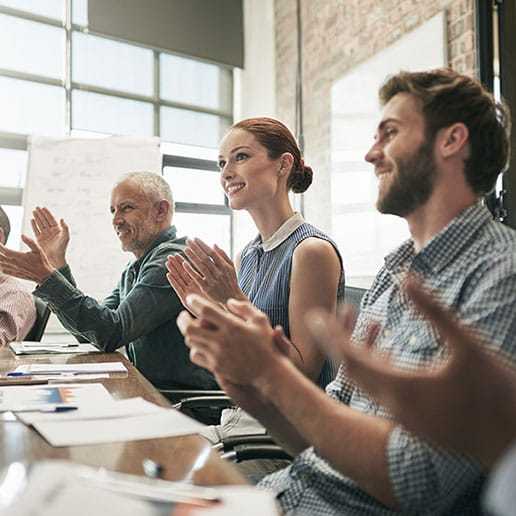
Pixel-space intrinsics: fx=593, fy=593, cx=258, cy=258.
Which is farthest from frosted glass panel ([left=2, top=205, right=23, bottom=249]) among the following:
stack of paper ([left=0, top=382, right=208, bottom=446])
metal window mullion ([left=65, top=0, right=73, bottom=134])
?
stack of paper ([left=0, top=382, right=208, bottom=446])

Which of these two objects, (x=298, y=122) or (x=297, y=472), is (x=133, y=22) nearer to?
(x=298, y=122)

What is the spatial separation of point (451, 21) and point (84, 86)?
115 inches

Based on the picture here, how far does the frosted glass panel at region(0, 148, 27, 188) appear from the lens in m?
4.50

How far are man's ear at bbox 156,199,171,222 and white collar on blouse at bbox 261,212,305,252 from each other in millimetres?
670

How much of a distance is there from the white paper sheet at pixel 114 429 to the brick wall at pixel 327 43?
2805mm

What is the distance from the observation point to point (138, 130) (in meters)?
5.07

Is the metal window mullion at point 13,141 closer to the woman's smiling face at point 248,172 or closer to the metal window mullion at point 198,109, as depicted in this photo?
the metal window mullion at point 198,109

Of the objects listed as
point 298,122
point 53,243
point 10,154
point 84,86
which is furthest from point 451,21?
point 10,154

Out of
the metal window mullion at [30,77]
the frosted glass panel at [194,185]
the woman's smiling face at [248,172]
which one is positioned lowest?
the woman's smiling face at [248,172]

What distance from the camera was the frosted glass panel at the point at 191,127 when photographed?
205 inches

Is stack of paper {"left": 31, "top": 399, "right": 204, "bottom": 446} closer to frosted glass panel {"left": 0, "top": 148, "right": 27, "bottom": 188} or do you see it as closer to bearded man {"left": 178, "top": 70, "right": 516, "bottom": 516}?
bearded man {"left": 178, "top": 70, "right": 516, "bottom": 516}

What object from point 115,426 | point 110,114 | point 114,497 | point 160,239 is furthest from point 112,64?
point 114,497

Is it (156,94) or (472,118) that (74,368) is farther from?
(156,94)

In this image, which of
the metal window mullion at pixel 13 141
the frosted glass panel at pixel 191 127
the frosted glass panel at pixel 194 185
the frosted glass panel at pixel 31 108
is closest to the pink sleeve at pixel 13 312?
the metal window mullion at pixel 13 141
